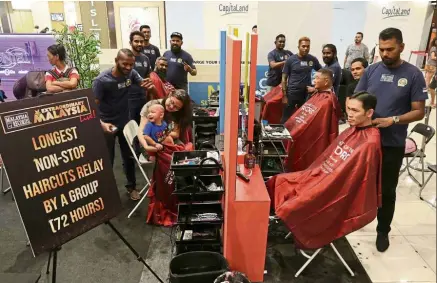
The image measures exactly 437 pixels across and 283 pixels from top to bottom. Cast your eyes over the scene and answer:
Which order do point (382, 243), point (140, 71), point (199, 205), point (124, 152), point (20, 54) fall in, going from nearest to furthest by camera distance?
point (199, 205) → point (382, 243) → point (124, 152) → point (140, 71) → point (20, 54)

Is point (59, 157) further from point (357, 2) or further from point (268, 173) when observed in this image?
point (357, 2)

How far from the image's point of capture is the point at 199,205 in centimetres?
243

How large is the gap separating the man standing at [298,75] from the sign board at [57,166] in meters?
3.25

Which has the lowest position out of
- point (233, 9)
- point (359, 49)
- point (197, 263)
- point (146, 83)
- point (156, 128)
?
point (197, 263)

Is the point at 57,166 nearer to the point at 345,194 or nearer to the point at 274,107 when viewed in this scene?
the point at 345,194

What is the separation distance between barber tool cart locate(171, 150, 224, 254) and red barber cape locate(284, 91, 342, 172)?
1226 millimetres

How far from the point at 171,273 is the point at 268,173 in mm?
1379

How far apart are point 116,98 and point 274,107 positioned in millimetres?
2537

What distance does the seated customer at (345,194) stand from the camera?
2.20m

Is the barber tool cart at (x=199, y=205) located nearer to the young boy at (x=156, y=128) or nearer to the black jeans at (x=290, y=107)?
the young boy at (x=156, y=128)

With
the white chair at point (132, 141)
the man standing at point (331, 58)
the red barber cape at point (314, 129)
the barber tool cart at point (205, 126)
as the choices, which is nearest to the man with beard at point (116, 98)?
the white chair at point (132, 141)

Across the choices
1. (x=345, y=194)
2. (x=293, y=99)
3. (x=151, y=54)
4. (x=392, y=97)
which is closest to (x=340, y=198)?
(x=345, y=194)

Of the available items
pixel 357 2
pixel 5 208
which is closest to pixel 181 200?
pixel 5 208

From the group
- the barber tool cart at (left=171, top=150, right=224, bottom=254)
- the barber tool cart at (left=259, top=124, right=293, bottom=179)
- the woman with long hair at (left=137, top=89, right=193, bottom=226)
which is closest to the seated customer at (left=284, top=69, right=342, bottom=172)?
the barber tool cart at (left=259, top=124, right=293, bottom=179)
